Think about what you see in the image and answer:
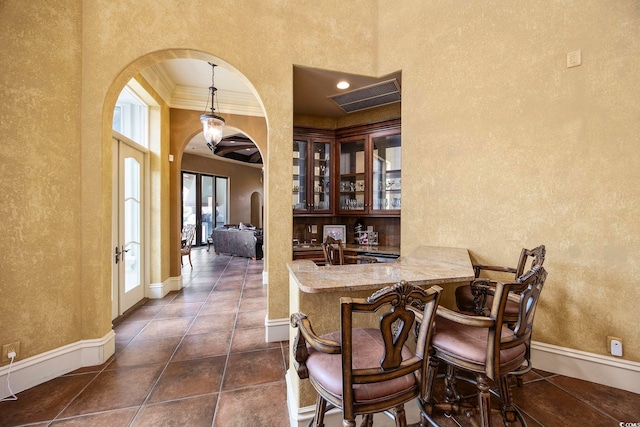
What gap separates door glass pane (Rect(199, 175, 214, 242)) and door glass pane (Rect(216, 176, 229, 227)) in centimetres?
37

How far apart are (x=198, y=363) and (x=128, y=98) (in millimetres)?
3717

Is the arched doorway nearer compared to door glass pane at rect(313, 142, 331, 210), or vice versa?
the arched doorway

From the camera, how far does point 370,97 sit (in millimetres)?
3711

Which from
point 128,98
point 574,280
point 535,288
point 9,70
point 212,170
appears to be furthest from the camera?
point 212,170

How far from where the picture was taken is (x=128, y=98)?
12.5 feet

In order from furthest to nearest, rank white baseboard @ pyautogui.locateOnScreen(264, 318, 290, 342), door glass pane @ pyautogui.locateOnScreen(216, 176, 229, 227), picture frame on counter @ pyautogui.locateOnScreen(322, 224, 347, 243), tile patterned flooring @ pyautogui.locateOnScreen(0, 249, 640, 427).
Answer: door glass pane @ pyautogui.locateOnScreen(216, 176, 229, 227), picture frame on counter @ pyautogui.locateOnScreen(322, 224, 347, 243), white baseboard @ pyautogui.locateOnScreen(264, 318, 290, 342), tile patterned flooring @ pyautogui.locateOnScreen(0, 249, 640, 427)

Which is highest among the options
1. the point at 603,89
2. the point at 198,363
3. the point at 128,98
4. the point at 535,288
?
the point at 128,98

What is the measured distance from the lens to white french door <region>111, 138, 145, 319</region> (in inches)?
133

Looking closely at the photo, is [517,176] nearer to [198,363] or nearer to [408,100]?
[408,100]

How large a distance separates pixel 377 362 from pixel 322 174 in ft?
11.6

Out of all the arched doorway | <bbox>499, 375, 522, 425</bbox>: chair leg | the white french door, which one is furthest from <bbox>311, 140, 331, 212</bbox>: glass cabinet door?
<bbox>499, 375, 522, 425</bbox>: chair leg

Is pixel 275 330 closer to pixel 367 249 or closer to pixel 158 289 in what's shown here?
pixel 367 249

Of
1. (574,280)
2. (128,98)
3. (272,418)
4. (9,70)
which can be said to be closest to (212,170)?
(128,98)

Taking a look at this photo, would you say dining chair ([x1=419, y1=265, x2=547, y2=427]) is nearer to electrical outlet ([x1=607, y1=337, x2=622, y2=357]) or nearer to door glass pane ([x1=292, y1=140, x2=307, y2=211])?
electrical outlet ([x1=607, y1=337, x2=622, y2=357])
